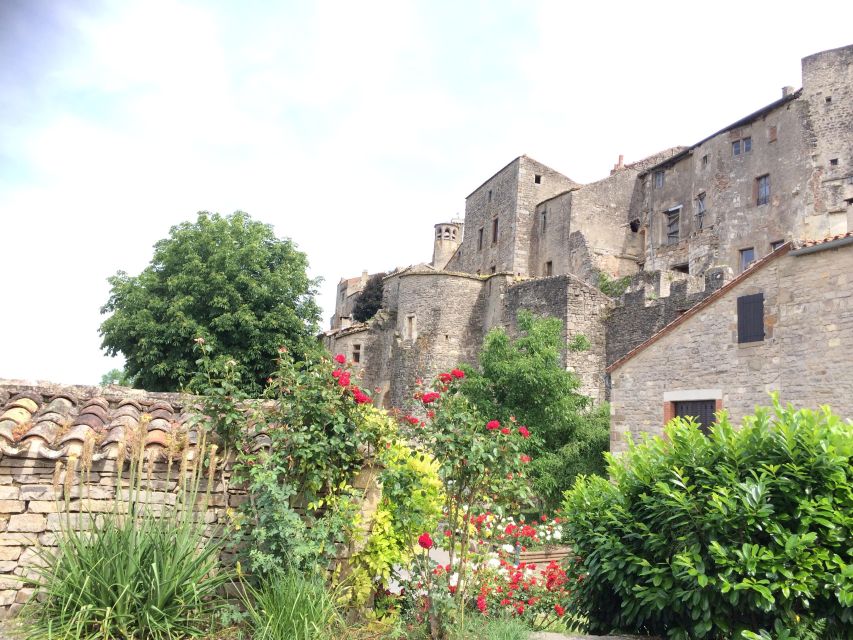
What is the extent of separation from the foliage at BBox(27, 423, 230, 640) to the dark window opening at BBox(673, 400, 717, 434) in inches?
382

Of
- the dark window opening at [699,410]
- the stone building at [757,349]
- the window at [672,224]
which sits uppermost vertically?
the window at [672,224]

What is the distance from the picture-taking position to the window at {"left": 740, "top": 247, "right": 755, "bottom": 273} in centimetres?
2917

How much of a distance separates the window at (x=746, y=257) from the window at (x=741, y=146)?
4.47m

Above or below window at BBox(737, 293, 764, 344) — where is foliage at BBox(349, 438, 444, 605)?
below

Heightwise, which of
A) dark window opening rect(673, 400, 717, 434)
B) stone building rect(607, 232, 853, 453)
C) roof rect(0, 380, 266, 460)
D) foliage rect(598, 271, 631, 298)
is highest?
foliage rect(598, 271, 631, 298)

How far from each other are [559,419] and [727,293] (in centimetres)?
748

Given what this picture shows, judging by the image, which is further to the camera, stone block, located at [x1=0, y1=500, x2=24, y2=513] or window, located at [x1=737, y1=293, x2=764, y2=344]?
window, located at [x1=737, y1=293, x2=764, y2=344]

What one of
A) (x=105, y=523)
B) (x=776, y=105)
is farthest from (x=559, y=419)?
(x=776, y=105)

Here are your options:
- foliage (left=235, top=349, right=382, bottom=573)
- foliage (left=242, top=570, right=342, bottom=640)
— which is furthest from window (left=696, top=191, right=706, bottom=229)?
foliage (left=242, top=570, right=342, bottom=640)

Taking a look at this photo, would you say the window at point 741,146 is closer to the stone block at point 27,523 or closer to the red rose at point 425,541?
the red rose at point 425,541

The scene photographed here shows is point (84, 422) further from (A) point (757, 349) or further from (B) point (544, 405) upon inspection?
(B) point (544, 405)

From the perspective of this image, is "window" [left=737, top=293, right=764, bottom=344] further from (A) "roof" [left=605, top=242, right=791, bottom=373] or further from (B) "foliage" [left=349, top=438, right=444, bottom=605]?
(B) "foliage" [left=349, top=438, right=444, bottom=605]

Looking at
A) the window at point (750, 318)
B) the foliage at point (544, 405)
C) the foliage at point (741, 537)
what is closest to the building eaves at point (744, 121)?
the foliage at point (544, 405)

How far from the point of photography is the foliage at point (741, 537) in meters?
4.51
